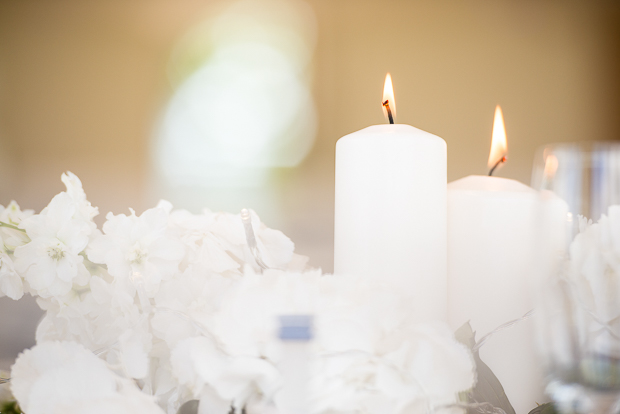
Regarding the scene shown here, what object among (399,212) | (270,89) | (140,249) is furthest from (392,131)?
(270,89)

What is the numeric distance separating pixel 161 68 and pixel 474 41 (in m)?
0.74

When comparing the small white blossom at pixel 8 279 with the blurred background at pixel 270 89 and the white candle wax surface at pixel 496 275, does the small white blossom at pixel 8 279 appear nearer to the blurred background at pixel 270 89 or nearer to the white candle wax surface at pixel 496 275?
the white candle wax surface at pixel 496 275

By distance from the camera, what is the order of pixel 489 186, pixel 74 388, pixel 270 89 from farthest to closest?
pixel 270 89
pixel 489 186
pixel 74 388

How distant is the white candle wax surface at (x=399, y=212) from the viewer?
0.78 feet

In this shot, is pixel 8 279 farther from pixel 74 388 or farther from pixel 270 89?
pixel 270 89

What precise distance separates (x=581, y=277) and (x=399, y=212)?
0.29 ft

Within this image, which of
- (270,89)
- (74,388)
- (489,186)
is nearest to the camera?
(74,388)

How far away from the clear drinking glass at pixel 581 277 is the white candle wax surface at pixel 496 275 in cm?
7

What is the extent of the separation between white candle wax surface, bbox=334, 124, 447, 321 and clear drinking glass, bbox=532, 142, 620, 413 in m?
0.06

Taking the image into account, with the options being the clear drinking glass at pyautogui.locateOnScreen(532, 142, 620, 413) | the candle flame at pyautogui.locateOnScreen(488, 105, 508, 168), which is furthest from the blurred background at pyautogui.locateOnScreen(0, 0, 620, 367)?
the clear drinking glass at pyautogui.locateOnScreen(532, 142, 620, 413)

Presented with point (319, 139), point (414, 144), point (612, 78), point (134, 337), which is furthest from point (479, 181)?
point (612, 78)

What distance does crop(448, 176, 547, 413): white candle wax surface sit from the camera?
0.25 m

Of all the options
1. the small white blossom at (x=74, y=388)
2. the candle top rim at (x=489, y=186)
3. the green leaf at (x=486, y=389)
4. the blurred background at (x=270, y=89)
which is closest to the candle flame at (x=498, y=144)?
the candle top rim at (x=489, y=186)

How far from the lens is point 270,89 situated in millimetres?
1131
